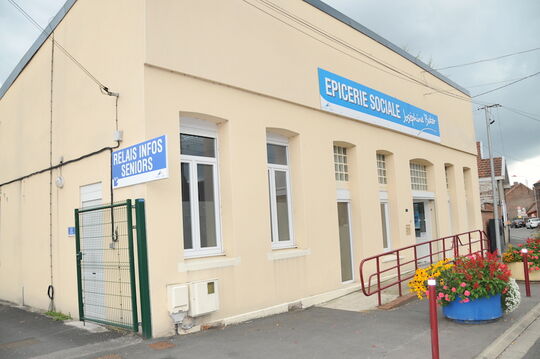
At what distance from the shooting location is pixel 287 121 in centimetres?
936

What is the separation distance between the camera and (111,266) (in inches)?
294

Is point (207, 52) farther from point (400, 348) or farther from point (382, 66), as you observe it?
point (382, 66)

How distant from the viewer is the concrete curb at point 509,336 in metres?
5.64

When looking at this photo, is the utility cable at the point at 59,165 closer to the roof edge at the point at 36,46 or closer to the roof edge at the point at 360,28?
the roof edge at the point at 36,46

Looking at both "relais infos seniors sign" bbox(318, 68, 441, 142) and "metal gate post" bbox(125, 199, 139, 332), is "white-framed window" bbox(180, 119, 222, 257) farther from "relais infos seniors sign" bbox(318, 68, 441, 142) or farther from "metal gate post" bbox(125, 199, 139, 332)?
"relais infos seniors sign" bbox(318, 68, 441, 142)

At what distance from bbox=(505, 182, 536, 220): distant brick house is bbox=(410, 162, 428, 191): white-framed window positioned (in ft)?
246

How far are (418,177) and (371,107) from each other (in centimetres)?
393

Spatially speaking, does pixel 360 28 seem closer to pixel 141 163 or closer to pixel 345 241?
pixel 345 241

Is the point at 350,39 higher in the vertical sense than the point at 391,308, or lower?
higher

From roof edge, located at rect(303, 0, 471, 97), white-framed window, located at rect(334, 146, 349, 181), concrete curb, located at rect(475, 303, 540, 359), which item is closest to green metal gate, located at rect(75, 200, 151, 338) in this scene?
concrete curb, located at rect(475, 303, 540, 359)

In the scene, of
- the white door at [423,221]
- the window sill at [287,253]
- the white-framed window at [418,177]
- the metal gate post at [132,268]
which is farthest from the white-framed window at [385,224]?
the metal gate post at [132,268]

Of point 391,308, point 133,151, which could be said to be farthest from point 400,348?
point 133,151

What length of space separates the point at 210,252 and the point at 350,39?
7.05m

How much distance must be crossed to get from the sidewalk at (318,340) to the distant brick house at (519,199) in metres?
83.1
